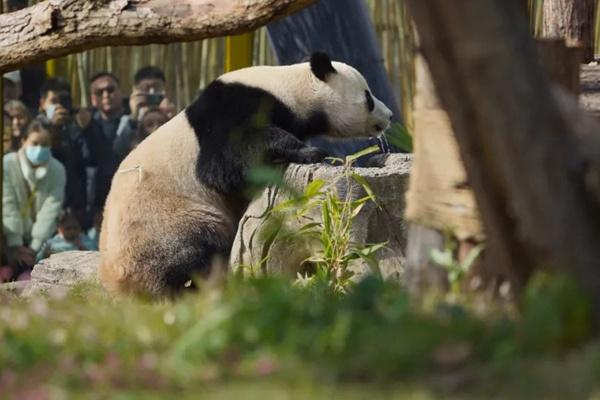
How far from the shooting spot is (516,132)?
125 inches

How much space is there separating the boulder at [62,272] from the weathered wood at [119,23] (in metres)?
1.67

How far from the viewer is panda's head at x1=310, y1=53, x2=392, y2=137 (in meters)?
7.88

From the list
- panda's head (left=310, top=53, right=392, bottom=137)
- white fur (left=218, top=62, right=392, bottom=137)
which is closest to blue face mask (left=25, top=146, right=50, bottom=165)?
white fur (left=218, top=62, right=392, bottom=137)

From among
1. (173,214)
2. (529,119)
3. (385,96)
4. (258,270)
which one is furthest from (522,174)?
(385,96)

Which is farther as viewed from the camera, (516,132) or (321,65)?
(321,65)

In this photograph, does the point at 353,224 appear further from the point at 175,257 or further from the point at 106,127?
the point at 106,127

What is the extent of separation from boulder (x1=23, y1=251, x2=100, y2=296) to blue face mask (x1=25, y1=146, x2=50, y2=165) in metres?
2.35

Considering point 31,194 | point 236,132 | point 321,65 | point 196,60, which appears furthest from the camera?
point 196,60

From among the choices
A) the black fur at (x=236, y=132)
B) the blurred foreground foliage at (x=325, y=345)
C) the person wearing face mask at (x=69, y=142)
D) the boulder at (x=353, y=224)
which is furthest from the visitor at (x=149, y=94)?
the blurred foreground foliage at (x=325, y=345)

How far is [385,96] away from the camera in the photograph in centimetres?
995

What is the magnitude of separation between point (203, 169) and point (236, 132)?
33 centimetres

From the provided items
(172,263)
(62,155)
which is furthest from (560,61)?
(62,155)

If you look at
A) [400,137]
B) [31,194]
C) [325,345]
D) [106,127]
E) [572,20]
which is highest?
[572,20]

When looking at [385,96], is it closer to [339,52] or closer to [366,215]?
[339,52]
